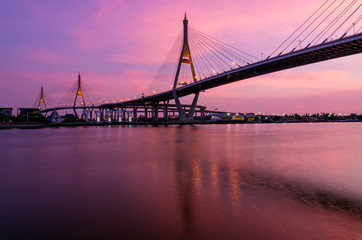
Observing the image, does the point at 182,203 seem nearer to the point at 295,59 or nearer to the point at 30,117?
the point at 295,59

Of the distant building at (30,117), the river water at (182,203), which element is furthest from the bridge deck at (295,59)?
the distant building at (30,117)

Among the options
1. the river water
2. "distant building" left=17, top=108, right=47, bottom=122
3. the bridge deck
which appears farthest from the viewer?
"distant building" left=17, top=108, right=47, bottom=122

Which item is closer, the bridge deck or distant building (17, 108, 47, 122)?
the bridge deck

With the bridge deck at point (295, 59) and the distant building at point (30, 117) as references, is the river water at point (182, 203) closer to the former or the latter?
the bridge deck at point (295, 59)

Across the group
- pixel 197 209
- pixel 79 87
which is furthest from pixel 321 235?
pixel 79 87

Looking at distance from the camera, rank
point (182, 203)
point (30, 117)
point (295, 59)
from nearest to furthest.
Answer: point (182, 203) → point (295, 59) → point (30, 117)

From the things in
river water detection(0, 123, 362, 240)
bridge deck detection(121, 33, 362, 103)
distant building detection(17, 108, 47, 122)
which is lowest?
river water detection(0, 123, 362, 240)

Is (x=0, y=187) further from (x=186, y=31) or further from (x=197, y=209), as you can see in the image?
(x=186, y=31)

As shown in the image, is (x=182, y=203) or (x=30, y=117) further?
(x=30, y=117)

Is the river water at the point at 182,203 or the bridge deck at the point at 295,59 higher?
the bridge deck at the point at 295,59

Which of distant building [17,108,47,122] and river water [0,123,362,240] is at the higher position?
distant building [17,108,47,122]

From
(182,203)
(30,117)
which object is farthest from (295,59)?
(30,117)

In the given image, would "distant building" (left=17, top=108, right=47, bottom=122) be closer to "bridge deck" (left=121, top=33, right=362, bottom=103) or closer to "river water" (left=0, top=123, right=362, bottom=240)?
"bridge deck" (left=121, top=33, right=362, bottom=103)

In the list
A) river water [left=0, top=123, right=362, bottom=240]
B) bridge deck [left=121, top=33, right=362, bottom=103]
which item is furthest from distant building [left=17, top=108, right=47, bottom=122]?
river water [left=0, top=123, right=362, bottom=240]
